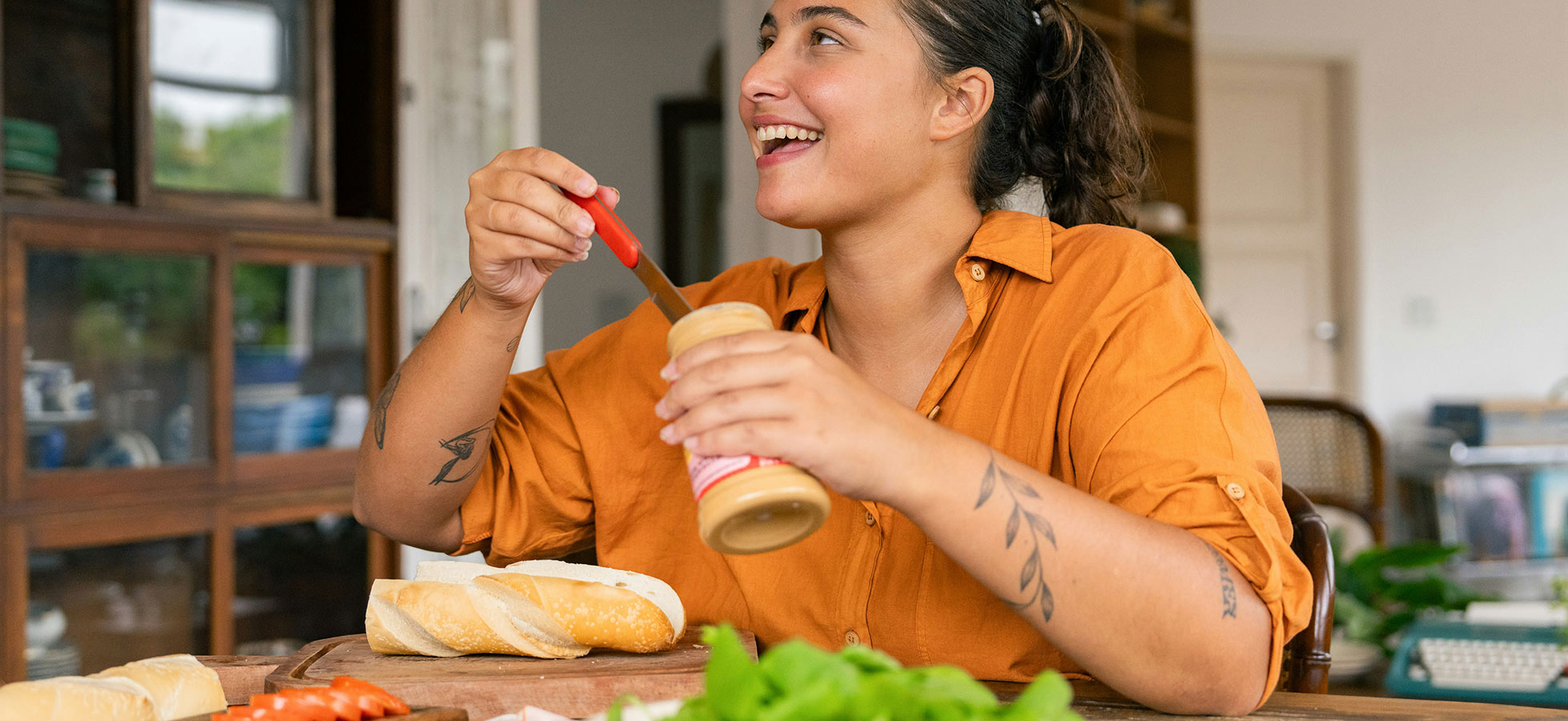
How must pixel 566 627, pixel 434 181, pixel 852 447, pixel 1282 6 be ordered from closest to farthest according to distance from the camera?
1. pixel 852 447
2. pixel 566 627
3. pixel 434 181
4. pixel 1282 6

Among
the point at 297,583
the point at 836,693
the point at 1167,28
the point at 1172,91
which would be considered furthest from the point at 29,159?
the point at 1172,91

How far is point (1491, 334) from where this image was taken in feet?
17.1

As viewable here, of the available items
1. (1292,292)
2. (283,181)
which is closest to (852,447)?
(283,181)

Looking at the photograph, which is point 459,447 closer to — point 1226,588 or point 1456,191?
point 1226,588

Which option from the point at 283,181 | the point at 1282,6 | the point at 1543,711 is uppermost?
the point at 1282,6

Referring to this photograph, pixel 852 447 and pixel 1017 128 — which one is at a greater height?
pixel 1017 128

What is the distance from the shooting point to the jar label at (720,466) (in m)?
0.68

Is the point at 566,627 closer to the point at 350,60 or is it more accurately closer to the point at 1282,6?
the point at 350,60

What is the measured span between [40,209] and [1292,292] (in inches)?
184

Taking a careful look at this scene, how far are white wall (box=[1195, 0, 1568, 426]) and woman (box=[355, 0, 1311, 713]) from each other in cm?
427

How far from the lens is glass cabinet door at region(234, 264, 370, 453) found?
2617 mm

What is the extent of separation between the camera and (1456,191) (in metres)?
5.18

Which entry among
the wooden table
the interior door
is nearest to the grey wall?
the interior door

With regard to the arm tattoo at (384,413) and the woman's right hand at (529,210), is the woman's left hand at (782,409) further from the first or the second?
the arm tattoo at (384,413)
